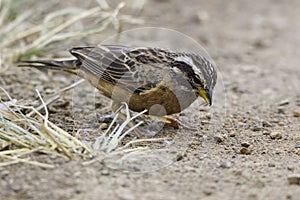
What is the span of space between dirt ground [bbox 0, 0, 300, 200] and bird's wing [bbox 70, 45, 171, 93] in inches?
22.4

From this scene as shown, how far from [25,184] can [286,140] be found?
2.65 m

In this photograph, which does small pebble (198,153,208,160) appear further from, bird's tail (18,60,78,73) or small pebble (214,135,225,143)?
bird's tail (18,60,78,73)

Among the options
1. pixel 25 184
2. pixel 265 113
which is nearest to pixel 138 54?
pixel 265 113

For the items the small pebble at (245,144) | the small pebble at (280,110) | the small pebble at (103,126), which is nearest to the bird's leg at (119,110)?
the small pebble at (103,126)

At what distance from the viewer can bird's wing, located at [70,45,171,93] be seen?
5.80 m

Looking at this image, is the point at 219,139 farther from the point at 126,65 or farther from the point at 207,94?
the point at 126,65

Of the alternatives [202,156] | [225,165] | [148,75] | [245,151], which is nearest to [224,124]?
[245,151]

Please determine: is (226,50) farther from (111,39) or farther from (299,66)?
(111,39)

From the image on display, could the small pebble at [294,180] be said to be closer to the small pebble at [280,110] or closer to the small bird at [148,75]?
the small bird at [148,75]

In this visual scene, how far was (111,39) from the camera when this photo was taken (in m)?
8.55

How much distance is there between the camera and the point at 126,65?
19.7 ft

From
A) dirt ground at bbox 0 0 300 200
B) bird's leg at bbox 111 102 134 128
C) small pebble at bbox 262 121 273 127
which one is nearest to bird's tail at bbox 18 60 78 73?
dirt ground at bbox 0 0 300 200

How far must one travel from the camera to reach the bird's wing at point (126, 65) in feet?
19.0

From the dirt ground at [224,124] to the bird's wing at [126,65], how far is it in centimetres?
57
